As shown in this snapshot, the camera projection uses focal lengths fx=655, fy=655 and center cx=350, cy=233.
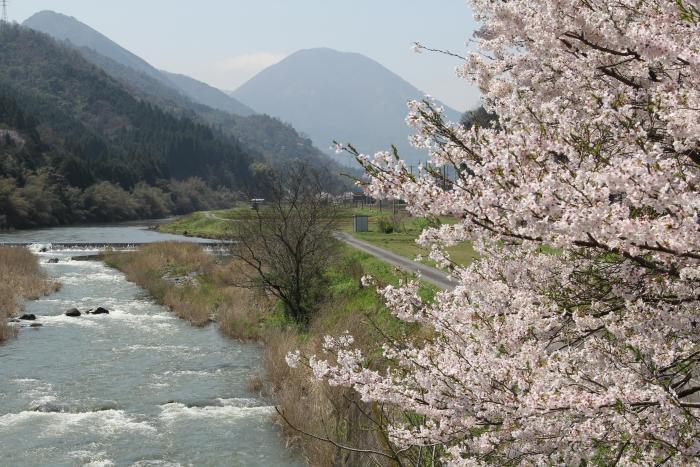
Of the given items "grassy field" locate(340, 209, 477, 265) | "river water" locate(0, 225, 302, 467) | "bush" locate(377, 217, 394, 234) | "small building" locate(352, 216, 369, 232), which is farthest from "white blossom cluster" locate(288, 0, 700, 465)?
"small building" locate(352, 216, 369, 232)

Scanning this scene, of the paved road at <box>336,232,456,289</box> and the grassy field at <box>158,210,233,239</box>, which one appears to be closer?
the paved road at <box>336,232,456,289</box>

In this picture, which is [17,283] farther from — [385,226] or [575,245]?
[575,245]

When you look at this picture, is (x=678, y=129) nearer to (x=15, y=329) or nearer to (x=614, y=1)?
(x=614, y=1)

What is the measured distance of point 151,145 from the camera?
186 metres

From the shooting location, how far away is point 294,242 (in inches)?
1005

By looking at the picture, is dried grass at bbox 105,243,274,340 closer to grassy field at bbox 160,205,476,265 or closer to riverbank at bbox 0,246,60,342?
grassy field at bbox 160,205,476,265

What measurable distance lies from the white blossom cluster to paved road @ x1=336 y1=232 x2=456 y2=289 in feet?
31.5

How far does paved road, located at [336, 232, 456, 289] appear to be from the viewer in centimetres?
2103

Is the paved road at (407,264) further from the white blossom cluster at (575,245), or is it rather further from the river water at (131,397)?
the white blossom cluster at (575,245)

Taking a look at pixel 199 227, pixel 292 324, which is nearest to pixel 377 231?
pixel 292 324

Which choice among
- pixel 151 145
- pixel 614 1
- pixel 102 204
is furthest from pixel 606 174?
pixel 151 145

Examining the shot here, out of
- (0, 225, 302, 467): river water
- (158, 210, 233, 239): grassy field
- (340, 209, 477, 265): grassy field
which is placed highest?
(340, 209, 477, 265): grassy field

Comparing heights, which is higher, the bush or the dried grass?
the bush

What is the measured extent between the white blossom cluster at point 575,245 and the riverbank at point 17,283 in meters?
23.1
